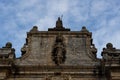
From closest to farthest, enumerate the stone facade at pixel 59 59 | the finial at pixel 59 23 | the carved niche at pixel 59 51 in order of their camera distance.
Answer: the stone facade at pixel 59 59
the carved niche at pixel 59 51
the finial at pixel 59 23

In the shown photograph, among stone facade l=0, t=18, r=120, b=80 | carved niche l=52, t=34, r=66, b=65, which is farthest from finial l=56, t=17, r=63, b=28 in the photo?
carved niche l=52, t=34, r=66, b=65

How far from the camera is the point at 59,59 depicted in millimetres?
23312

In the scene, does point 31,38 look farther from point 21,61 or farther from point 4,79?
point 4,79

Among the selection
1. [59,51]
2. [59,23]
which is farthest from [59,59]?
[59,23]

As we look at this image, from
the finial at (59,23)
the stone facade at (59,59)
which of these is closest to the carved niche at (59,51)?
the stone facade at (59,59)

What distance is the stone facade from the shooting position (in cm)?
2258

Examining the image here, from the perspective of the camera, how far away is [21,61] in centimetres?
2361

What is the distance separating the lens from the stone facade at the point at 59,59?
22.6m

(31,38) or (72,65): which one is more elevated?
(31,38)

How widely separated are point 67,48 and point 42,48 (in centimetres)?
154

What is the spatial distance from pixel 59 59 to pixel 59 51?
0.61 metres

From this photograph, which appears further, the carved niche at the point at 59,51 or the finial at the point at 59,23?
the finial at the point at 59,23

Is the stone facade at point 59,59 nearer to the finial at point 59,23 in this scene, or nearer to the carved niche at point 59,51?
the carved niche at point 59,51

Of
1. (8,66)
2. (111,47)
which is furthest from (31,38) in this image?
(111,47)
